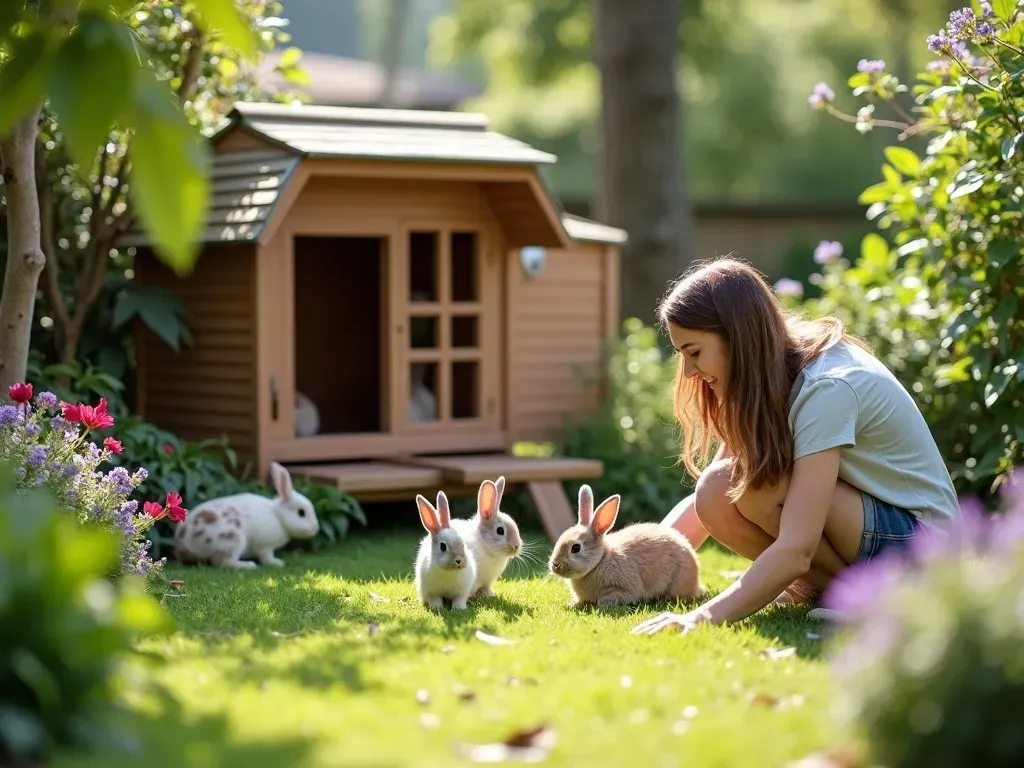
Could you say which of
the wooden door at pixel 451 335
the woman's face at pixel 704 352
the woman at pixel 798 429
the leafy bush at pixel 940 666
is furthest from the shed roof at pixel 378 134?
the leafy bush at pixel 940 666

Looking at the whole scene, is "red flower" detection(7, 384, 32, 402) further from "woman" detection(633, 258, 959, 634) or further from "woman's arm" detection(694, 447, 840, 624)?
"woman's arm" detection(694, 447, 840, 624)

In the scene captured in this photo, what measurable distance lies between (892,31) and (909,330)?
21.9 meters

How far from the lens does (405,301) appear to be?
8.51 metres

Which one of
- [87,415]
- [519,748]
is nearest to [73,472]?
[87,415]

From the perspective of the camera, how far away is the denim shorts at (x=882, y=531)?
5.06 meters

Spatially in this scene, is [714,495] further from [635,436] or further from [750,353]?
Answer: [635,436]

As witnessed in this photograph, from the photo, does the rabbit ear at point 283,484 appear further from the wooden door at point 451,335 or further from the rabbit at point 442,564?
the rabbit at point 442,564

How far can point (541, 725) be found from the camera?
3.51 m

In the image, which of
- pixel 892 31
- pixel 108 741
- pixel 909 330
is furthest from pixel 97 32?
pixel 892 31

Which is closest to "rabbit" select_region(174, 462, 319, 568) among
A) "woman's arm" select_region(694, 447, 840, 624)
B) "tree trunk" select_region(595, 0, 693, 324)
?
"woman's arm" select_region(694, 447, 840, 624)

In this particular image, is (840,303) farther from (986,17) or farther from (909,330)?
(986,17)

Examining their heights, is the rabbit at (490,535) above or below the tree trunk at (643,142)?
below

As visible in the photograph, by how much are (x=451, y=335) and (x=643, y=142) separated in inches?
171

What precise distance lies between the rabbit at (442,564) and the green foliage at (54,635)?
2198 mm
